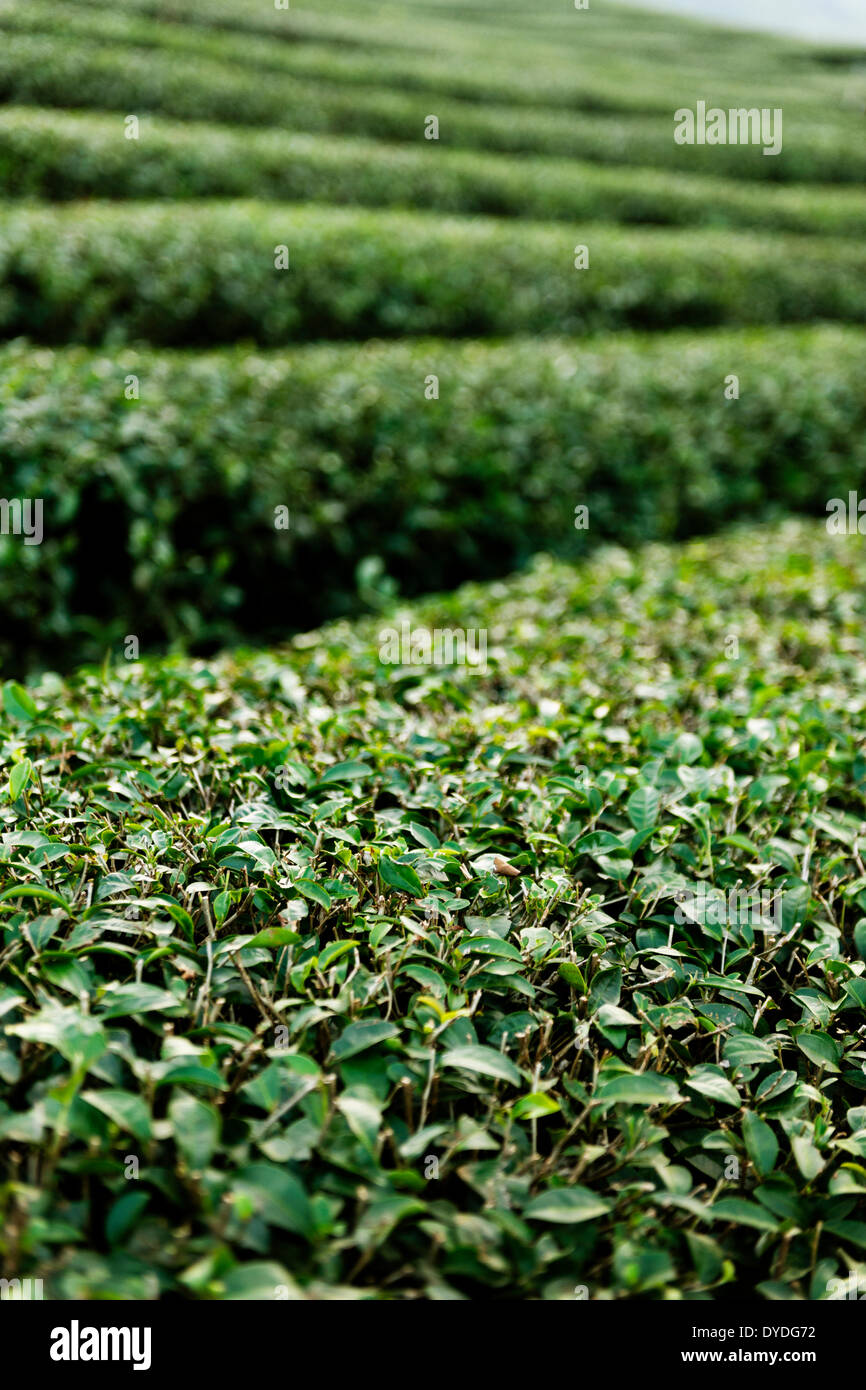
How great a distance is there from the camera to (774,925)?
183 cm

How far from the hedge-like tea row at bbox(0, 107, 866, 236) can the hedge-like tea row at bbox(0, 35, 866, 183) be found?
476 mm

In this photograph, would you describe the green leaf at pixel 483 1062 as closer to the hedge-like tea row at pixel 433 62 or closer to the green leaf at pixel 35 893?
the green leaf at pixel 35 893

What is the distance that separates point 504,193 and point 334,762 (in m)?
11.2

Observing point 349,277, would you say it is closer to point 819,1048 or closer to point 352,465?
point 352,465

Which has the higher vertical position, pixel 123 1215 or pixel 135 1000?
pixel 135 1000

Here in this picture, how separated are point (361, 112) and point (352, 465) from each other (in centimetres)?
1000

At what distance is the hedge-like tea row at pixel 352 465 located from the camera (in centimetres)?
416

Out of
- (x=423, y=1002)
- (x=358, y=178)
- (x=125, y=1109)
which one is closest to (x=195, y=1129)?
(x=125, y=1109)

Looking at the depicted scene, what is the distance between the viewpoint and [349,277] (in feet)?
25.1

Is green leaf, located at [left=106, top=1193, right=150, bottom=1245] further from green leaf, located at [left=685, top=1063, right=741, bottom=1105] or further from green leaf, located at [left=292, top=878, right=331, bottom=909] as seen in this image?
green leaf, located at [left=685, top=1063, right=741, bottom=1105]

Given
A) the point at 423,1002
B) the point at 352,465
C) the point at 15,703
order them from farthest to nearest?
the point at 352,465
the point at 15,703
the point at 423,1002

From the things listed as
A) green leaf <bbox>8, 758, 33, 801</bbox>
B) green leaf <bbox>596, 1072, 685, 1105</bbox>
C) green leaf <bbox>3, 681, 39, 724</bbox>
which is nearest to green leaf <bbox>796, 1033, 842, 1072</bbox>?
green leaf <bbox>596, 1072, 685, 1105</bbox>

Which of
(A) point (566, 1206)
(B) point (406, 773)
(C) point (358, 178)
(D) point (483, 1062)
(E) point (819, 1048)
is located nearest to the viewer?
Answer: (A) point (566, 1206)
